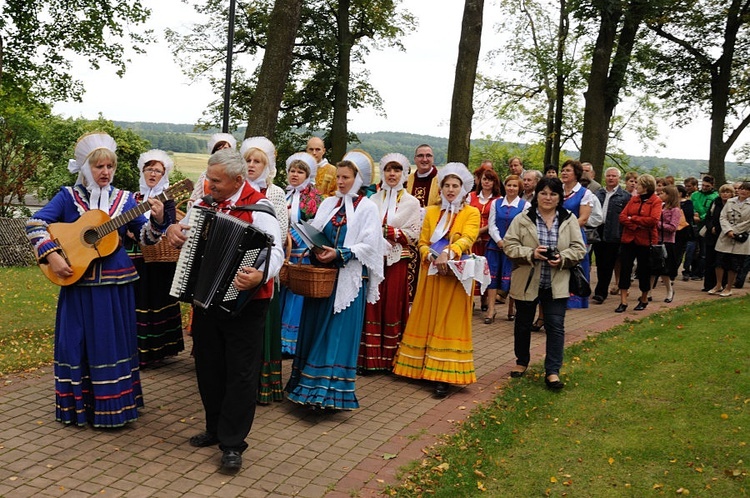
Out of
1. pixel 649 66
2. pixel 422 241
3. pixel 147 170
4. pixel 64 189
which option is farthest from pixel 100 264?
pixel 649 66

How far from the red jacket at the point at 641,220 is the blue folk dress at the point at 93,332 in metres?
7.87

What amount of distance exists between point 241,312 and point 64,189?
191cm

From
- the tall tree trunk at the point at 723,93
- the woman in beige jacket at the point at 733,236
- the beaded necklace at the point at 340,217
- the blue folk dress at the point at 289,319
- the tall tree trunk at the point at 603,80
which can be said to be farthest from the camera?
the tall tree trunk at the point at 723,93

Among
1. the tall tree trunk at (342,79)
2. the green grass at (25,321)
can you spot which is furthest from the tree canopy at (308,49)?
the green grass at (25,321)

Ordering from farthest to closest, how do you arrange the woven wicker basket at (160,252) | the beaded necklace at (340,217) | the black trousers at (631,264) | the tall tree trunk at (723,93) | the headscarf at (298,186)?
the tall tree trunk at (723,93), the black trousers at (631,264), the headscarf at (298,186), the woven wicker basket at (160,252), the beaded necklace at (340,217)

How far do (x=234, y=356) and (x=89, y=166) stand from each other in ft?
6.36

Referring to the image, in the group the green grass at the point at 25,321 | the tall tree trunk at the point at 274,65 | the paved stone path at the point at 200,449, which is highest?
the tall tree trunk at the point at 274,65

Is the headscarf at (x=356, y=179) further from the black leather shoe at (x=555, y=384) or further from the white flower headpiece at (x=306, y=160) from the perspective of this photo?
the black leather shoe at (x=555, y=384)

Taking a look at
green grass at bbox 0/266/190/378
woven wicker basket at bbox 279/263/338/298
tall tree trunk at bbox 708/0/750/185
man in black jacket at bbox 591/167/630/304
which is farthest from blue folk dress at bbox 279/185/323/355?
tall tree trunk at bbox 708/0/750/185

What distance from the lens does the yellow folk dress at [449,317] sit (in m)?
7.63

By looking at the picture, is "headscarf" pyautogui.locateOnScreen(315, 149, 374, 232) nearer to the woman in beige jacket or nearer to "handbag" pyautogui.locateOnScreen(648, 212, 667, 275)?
"handbag" pyautogui.locateOnScreen(648, 212, 667, 275)

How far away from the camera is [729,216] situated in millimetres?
13344

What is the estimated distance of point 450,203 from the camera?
25.4ft

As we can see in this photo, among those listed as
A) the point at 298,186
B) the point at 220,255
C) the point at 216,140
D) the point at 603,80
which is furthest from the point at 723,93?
the point at 220,255
